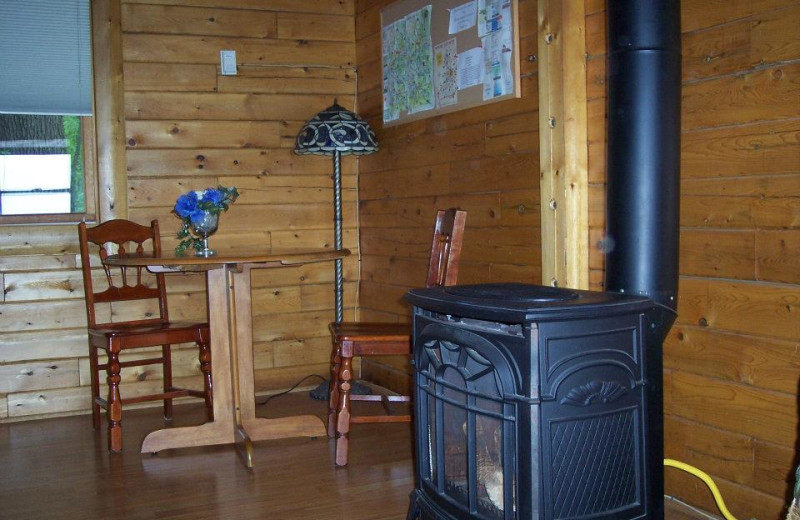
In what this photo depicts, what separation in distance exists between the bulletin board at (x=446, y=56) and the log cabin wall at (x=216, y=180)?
1.64ft

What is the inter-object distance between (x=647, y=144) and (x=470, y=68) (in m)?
1.41

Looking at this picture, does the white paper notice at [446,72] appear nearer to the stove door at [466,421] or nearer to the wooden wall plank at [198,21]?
the wooden wall plank at [198,21]

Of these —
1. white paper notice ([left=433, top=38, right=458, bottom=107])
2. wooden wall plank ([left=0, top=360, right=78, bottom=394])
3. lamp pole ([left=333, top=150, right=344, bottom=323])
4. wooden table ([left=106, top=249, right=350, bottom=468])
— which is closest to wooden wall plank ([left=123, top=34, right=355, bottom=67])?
lamp pole ([left=333, top=150, right=344, bottom=323])

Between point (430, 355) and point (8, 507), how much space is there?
1.57 metres

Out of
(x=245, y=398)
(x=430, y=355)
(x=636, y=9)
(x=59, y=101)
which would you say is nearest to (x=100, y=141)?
(x=59, y=101)

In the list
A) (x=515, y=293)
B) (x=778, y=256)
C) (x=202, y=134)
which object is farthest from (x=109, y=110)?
(x=778, y=256)

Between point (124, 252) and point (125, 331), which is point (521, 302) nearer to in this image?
point (125, 331)

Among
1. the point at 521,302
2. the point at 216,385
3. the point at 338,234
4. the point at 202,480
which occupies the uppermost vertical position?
the point at 338,234

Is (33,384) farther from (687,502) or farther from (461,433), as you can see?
(687,502)

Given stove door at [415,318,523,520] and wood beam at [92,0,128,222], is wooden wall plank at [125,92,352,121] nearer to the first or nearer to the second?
wood beam at [92,0,128,222]

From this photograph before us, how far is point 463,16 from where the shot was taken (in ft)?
11.0

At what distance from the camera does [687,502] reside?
2.49m

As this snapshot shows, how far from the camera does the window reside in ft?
12.9

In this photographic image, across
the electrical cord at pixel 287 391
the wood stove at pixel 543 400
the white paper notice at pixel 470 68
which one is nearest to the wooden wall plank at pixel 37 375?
the electrical cord at pixel 287 391
